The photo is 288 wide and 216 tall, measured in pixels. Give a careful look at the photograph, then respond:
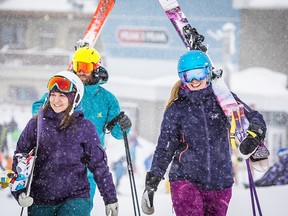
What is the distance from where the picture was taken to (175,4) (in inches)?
168

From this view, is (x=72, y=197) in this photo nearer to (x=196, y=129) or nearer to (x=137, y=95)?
(x=196, y=129)

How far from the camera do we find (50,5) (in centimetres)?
1975

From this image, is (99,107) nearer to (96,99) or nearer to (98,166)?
(96,99)

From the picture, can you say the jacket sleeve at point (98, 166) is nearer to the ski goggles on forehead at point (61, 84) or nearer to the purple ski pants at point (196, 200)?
the ski goggles on forehead at point (61, 84)

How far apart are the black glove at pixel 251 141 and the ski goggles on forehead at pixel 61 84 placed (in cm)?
122

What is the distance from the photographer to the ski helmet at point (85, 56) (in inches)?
153

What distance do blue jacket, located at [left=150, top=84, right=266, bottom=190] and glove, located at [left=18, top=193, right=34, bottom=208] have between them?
857 mm

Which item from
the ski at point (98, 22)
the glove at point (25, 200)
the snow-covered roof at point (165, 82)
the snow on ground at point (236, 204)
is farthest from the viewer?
the snow-covered roof at point (165, 82)

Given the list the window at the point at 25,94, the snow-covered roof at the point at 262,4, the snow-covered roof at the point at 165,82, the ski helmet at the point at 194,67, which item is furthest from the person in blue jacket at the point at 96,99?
the window at the point at 25,94

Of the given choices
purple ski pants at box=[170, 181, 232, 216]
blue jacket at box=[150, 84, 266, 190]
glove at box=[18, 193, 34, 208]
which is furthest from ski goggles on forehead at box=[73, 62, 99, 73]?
glove at box=[18, 193, 34, 208]

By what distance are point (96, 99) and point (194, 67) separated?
1.05 meters

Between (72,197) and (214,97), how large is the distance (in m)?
1.18

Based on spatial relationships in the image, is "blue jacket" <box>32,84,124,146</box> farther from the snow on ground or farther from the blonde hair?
the snow on ground

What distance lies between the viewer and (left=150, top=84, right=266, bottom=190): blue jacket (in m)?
3.08
